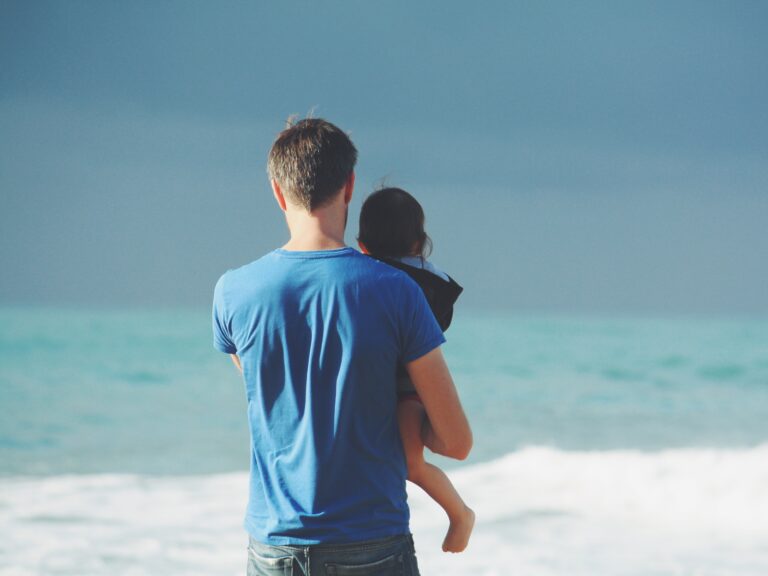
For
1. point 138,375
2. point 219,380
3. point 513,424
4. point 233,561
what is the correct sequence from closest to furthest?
point 233,561 < point 513,424 < point 219,380 < point 138,375

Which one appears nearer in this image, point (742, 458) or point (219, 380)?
point (742, 458)

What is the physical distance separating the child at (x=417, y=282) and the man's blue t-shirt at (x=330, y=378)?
17cm

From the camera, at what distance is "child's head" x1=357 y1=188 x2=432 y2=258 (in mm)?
2215

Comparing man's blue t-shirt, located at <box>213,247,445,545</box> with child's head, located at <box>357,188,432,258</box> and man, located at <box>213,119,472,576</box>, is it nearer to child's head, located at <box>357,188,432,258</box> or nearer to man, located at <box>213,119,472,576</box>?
man, located at <box>213,119,472,576</box>

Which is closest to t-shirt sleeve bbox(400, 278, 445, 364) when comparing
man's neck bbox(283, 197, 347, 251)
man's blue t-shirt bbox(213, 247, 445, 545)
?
man's blue t-shirt bbox(213, 247, 445, 545)

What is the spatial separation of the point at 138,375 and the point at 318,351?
18.7m

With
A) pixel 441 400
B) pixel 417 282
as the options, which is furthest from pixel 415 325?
pixel 417 282

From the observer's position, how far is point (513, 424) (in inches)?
486

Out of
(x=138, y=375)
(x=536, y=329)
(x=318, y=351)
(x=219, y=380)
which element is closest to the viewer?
(x=318, y=351)

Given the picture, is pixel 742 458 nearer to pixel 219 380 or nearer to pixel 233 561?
pixel 233 561

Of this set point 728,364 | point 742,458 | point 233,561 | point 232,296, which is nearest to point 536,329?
point 728,364

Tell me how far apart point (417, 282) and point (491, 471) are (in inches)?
264

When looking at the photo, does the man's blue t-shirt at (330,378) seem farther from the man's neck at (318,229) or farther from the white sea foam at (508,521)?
the white sea foam at (508,521)

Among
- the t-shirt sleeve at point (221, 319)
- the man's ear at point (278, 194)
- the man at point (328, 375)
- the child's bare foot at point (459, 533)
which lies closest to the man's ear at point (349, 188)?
the man at point (328, 375)
